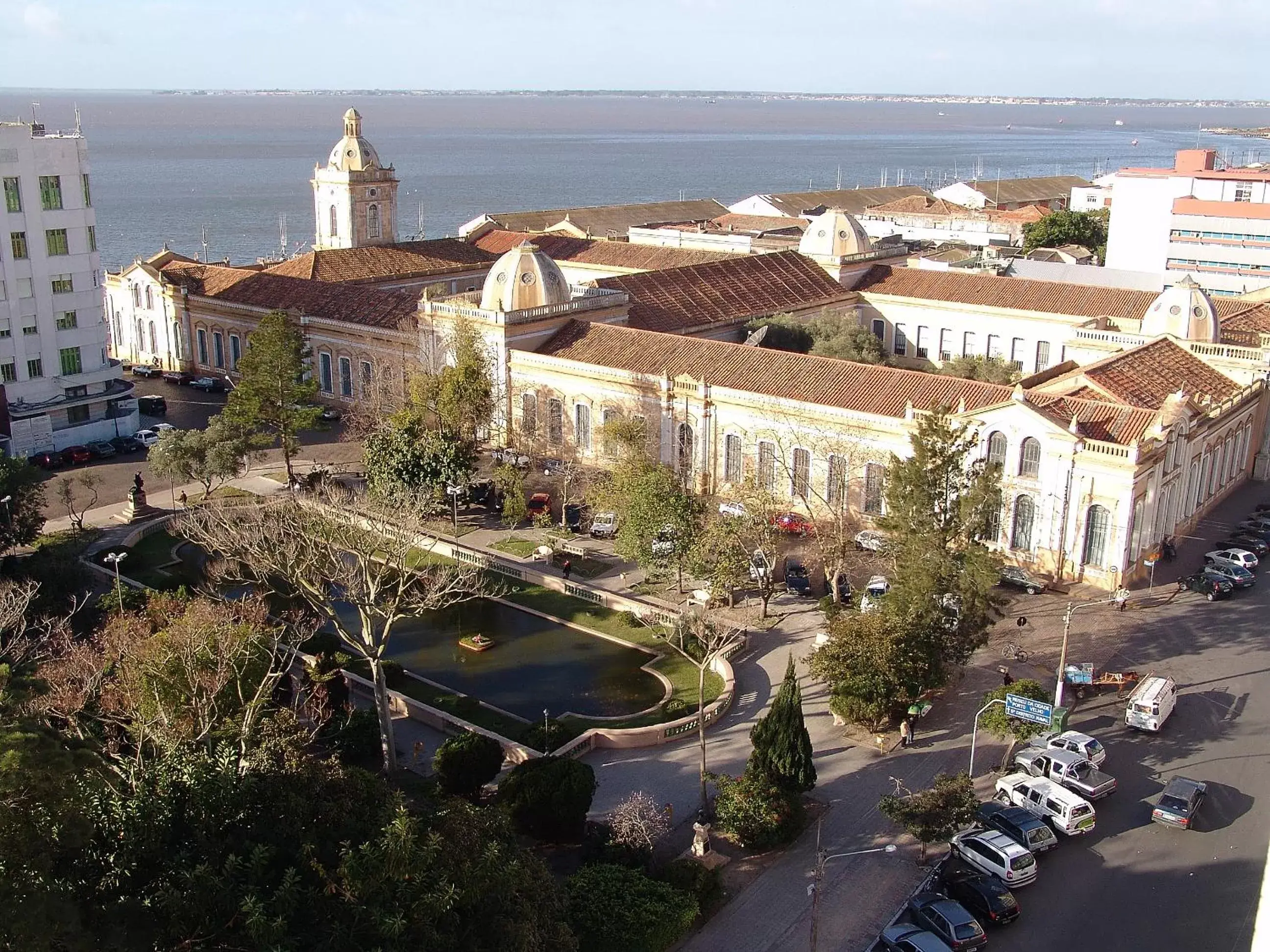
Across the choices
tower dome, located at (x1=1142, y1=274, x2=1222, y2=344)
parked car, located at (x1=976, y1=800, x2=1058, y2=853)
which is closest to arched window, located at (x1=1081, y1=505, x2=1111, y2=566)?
tower dome, located at (x1=1142, y1=274, x2=1222, y2=344)

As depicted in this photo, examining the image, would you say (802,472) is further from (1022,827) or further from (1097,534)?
(1022,827)

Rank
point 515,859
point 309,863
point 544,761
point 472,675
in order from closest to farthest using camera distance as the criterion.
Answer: point 309,863 → point 515,859 → point 544,761 → point 472,675

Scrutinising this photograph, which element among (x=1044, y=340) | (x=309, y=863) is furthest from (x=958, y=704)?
(x=1044, y=340)

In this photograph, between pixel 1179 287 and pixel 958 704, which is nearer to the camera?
pixel 958 704

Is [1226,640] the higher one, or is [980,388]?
[980,388]

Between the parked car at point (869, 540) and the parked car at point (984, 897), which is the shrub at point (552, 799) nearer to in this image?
the parked car at point (984, 897)

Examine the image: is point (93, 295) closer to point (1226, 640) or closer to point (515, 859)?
point (515, 859)

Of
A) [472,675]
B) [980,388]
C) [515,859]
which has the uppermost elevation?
[980,388]
